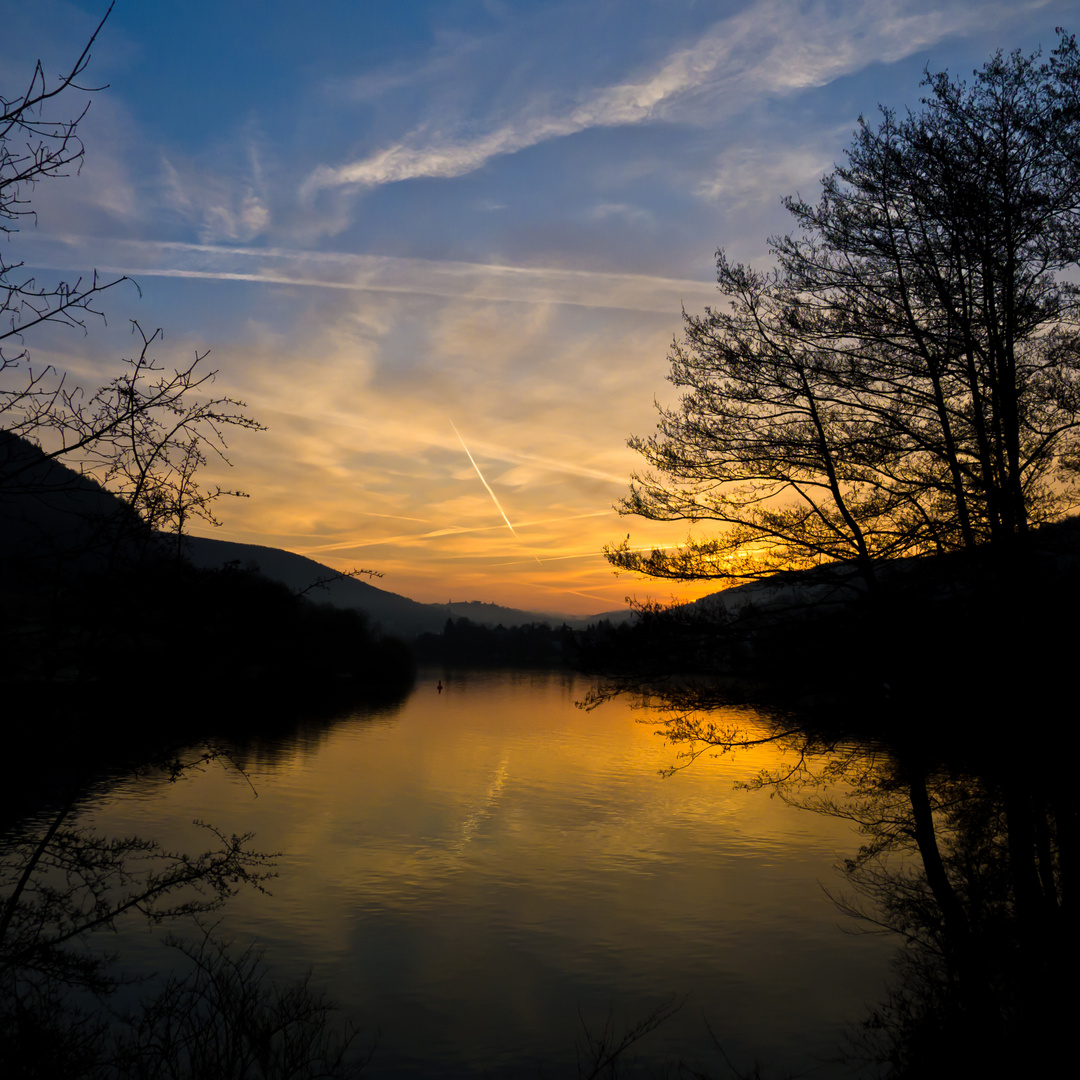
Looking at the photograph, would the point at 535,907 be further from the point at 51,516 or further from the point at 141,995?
the point at 51,516

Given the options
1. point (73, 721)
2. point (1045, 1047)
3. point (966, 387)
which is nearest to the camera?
point (73, 721)

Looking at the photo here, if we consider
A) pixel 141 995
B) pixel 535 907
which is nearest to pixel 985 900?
pixel 535 907

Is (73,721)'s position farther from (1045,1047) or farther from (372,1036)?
(372,1036)

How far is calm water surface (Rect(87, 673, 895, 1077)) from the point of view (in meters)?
14.2

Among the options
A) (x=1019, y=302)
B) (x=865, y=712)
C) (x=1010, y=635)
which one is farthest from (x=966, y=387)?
(x=865, y=712)

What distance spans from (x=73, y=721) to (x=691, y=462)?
7.03 metres

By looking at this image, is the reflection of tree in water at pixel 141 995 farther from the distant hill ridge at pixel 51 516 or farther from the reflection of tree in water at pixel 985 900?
the reflection of tree in water at pixel 985 900

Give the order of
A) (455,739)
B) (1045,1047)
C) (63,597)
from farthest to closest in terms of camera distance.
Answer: (455,739) < (1045,1047) < (63,597)

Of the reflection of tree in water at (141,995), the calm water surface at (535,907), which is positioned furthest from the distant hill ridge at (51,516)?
the calm water surface at (535,907)

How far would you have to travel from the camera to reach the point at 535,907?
20.4m

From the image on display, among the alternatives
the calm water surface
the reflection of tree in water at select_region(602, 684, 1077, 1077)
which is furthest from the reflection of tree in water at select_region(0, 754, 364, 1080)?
the reflection of tree in water at select_region(602, 684, 1077, 1077)

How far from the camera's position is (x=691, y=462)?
976cm

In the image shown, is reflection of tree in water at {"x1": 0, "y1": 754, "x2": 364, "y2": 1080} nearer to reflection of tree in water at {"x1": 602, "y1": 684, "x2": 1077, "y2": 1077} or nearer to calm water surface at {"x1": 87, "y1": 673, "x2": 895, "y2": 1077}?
calm water surface at {"x1": 87, "y1": 673, "x2": 895, "y2": 1077}

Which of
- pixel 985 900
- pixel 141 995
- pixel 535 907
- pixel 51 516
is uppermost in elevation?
pixel 51 516
